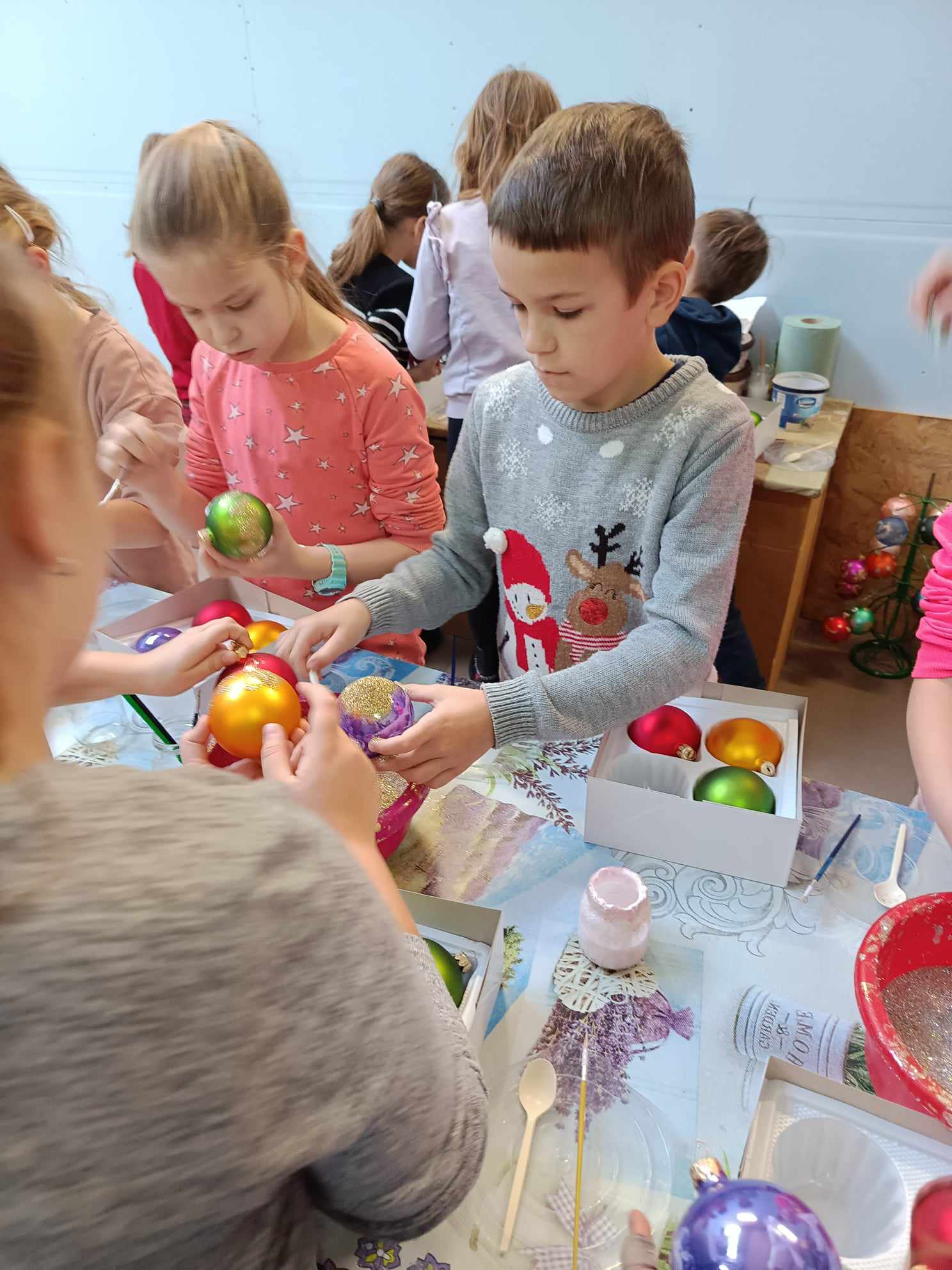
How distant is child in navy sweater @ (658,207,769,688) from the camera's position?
69.6 inches

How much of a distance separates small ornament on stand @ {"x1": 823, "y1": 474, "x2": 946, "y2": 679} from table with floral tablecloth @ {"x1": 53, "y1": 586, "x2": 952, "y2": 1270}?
1.83m

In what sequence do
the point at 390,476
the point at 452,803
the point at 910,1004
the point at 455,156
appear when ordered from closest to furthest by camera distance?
the point at 910,1004 → the point at 452,803 → the point at 390,476 → the point at 455,156

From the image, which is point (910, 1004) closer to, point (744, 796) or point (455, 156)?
point (744, 796)

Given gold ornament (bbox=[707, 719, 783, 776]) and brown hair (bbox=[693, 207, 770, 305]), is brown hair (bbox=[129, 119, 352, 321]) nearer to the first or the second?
gold ornament (bbox=[707, 719, 783, 776])

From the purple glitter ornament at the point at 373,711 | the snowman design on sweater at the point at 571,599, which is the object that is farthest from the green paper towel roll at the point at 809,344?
the purple glitter ornament at the point at 373,711

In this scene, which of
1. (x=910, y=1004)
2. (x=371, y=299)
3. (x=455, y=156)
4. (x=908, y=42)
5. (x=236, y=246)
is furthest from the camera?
(x=371, y=299)

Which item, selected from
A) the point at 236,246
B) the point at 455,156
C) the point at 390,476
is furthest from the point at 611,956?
the point at 455,156

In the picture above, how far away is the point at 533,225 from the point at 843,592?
7.66 ft

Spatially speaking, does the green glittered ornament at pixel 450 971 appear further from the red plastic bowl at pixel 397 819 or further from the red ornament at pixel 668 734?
the red ornament at pixel 668 734

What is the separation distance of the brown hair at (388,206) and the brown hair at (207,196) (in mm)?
1526

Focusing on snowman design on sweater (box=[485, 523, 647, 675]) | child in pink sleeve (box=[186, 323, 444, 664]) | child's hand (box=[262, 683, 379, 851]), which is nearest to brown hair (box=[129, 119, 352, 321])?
child in pink sleeve (box=[186, 323, 444, 664])

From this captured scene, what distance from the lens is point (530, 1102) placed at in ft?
2.20

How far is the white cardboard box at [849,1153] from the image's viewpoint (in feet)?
1.87

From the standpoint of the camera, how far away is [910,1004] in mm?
728
